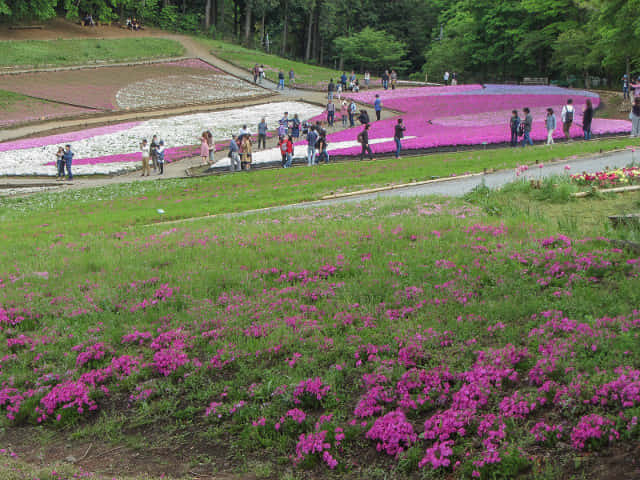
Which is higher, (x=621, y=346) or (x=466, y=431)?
(x=621, y=346)

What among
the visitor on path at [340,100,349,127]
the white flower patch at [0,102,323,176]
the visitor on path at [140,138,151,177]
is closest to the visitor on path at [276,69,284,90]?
the white flower patch at [0,102,323,176]

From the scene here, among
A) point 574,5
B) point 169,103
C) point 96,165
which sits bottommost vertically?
point 96,165

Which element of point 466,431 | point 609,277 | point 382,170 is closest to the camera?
point 466,431

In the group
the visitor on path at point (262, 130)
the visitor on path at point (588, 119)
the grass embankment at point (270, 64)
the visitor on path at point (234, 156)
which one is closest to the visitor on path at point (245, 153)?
the visitor on path at point (234, 156)

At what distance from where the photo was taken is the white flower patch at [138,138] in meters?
34.3

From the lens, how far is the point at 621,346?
237 inches

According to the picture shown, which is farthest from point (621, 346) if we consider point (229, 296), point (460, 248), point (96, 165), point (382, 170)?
point (96, 165)

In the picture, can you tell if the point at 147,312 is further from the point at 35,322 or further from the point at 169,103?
the point at 169,103

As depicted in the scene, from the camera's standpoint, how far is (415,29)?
9769 centimetres

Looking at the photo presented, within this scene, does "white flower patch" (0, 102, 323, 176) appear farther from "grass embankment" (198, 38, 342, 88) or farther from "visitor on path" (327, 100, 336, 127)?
"grass embankment" (198, 38, 342, 88)

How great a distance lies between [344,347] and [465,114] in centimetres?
4148

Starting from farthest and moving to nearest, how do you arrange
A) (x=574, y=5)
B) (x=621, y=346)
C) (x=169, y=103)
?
(x=574, y=5), (x=169, y=103), (x=621, y=346)

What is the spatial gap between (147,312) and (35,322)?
193 centimetres

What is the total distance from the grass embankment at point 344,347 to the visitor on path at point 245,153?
17836mm
